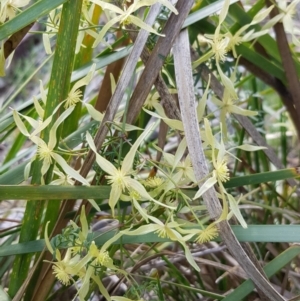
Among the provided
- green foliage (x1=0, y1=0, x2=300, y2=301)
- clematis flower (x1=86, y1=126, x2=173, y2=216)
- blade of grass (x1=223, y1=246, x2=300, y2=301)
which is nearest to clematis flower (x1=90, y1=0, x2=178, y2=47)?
green foliage (x1=0, y1=0, x2=300, y2=301)

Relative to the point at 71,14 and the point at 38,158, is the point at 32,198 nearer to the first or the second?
the point at 38,158

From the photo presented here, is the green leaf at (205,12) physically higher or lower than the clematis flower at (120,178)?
higher

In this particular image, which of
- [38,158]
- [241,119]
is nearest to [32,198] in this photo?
[38,158]

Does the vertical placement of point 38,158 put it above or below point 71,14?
below

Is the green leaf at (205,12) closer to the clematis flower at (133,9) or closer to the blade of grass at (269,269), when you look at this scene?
the clematis flower at (133,9)

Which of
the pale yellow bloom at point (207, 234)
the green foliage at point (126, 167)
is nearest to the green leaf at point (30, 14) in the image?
the green foliage at point (126, 167)

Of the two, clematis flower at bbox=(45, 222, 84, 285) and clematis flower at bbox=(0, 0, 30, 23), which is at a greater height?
clematis flower at bbox=(0, 0, 30, 23)

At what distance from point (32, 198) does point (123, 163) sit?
0.35 feet

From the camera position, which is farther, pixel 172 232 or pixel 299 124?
pixel 299 124

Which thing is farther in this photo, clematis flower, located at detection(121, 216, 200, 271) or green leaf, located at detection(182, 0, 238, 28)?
green leaf, located at detection(182, 0, 238, 28)

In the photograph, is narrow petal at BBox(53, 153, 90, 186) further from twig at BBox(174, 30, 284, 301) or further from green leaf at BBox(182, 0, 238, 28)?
green leaf at BBox(182, 0, 238, 28)

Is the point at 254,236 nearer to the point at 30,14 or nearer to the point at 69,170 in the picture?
the point at 69,170

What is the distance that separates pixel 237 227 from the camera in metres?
0.55

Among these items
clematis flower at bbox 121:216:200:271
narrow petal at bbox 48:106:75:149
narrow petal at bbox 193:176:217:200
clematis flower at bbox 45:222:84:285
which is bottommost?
clematis flower at bbox 45:222:84:285
